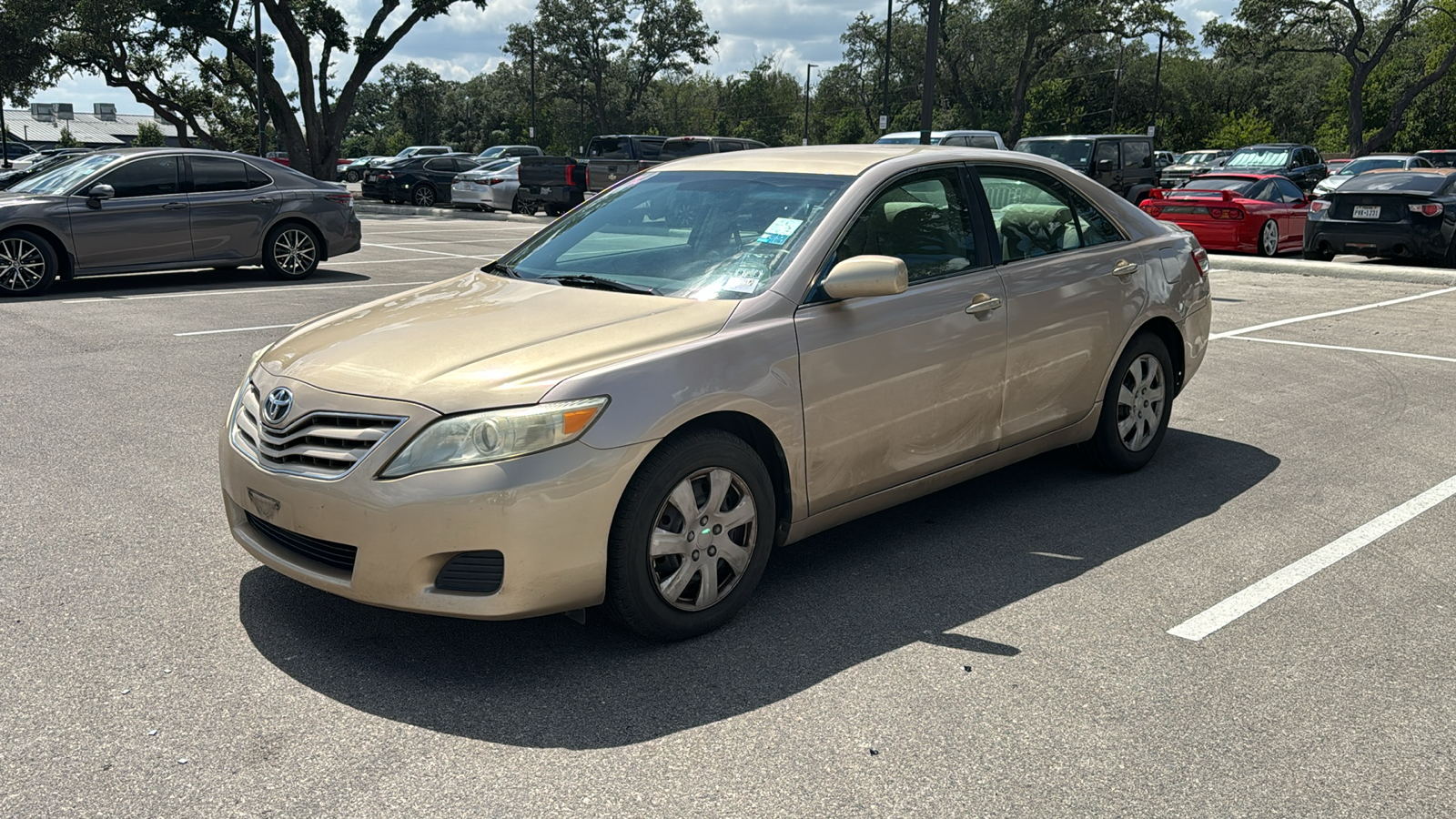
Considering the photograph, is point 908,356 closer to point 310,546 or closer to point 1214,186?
point 310,546

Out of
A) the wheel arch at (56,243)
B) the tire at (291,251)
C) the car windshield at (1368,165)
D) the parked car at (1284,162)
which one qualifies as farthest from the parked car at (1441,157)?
the wheel arch at (56,243)

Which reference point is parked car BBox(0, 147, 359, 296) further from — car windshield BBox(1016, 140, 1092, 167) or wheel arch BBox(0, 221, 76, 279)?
car windshield BBox(1016, 140, 1092, 167)

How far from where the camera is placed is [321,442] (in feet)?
12.2

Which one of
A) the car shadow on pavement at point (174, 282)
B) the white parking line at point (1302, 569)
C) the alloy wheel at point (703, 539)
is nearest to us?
the alloy wheel at point (703, 539)

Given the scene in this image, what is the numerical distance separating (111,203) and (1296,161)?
25.5m

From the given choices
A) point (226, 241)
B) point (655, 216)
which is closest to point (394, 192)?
point (226, 241)

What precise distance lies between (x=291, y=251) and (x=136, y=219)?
5.68 feet

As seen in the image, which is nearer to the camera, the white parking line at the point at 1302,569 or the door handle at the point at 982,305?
the white parking line at the point at 1302,569

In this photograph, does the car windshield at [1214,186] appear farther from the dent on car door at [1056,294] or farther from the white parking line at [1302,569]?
the dent on car door at [1056,294]

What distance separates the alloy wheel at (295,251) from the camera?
45.3ft

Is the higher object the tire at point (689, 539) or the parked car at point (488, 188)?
the parked car at point (488, 188)

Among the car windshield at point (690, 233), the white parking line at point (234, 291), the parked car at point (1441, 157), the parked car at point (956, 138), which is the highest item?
the parked car at point (956, 138)

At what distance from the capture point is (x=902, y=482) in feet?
15.5

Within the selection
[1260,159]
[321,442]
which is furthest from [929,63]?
[321,442]
